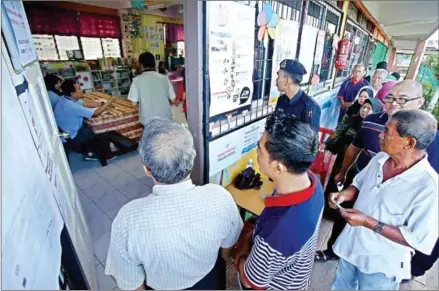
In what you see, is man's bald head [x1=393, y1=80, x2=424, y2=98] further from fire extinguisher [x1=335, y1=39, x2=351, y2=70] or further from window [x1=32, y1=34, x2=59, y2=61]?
window [x1=32, y1=34, x2=59, y2=61]

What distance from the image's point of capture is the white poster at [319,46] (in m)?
2.40

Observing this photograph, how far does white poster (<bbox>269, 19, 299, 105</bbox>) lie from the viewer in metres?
1.65

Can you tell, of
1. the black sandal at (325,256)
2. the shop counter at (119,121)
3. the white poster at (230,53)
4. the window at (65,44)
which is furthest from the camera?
the window at (65,44)

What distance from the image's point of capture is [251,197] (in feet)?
5.14

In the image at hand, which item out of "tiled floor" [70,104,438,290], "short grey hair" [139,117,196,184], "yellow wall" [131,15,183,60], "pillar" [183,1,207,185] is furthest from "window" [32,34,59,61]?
"short grey hair" [139,117,196,184]

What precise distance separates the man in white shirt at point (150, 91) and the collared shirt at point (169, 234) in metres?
2.02

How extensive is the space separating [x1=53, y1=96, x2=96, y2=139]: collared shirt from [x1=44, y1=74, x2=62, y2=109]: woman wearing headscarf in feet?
0.15

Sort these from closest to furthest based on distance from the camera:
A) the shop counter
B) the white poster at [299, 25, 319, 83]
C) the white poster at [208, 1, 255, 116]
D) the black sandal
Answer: the white poster at [208, 1, 255, 116] → the black sandal → the white poster at [299, 25, 319, 83] → the shop counter

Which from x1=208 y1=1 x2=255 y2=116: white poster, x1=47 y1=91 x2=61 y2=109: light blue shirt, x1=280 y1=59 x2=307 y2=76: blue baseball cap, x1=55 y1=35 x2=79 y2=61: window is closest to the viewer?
x1=208 y1=1 x2=255 y2=116: white poster

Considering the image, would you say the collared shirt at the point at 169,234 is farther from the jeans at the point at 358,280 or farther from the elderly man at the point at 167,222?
the jeans at the point at 358,280

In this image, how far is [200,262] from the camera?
88cm

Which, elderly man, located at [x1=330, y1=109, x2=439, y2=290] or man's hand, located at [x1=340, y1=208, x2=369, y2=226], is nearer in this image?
elderly man, located at [x1=330, y1=109, x2=439, y2=290]

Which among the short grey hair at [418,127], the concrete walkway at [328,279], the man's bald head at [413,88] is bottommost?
the concrete walkway at [328,279]

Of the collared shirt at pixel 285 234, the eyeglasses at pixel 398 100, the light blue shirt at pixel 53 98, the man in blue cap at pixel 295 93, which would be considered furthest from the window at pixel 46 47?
the eyeglasses at pixel 398 100
